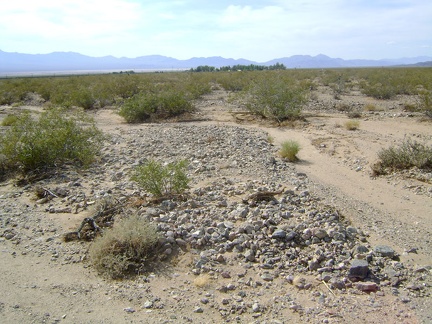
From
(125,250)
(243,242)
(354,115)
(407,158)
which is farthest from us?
(354,115)

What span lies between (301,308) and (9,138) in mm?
7745

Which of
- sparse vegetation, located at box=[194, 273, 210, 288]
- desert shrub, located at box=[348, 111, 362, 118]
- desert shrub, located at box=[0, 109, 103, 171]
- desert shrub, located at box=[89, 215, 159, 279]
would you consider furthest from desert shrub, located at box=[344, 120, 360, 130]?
sparse vegetation, located at box=[194, 273, 210, 288]

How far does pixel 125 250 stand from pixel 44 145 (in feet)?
16.4

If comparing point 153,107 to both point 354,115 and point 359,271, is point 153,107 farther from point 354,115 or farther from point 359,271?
point 359,271

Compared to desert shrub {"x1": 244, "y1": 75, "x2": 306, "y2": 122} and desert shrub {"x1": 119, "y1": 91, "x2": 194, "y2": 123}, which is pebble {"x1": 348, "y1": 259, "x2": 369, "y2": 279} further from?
desert shrub {"x1": 119, "y1": 91, "x2": 194, "y2": 123}

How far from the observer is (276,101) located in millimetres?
17016

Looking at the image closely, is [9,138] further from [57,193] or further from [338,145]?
[338,145]

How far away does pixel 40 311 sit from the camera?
4.27m

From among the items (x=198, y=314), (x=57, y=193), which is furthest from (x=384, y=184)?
(x=57, y=193)

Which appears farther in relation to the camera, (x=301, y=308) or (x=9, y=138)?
(x=9, y=138)

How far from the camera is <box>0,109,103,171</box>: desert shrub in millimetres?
9031

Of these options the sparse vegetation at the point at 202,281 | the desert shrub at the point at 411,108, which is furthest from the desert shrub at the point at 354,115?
the sparse vegetation at the point at 202,281

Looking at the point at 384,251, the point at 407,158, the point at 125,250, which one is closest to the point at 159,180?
the point at 125,250

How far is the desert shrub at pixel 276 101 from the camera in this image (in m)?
16.7
